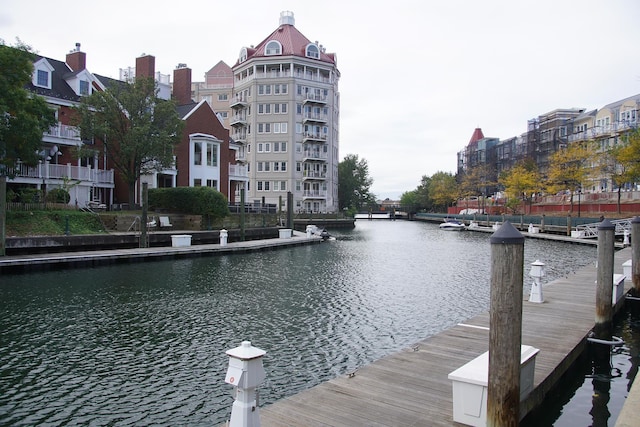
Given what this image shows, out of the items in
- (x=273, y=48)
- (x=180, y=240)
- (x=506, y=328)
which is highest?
(x=273, y=48)

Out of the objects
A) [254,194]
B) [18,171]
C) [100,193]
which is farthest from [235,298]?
[254,194]

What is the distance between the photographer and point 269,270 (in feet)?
79.3

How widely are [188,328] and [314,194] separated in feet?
220

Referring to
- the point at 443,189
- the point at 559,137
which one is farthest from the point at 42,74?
the point at 443,189

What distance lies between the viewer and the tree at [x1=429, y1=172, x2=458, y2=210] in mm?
111825

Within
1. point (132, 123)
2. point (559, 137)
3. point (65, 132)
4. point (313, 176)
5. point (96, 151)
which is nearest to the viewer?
point (96, 151)

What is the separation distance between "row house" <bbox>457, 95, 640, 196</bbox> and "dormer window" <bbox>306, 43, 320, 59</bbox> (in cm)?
3716

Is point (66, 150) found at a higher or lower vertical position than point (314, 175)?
lower

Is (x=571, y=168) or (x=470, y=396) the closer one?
(x=470, y=396)

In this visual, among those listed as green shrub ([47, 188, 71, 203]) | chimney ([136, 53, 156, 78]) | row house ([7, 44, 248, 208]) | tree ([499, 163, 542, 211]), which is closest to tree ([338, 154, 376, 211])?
tree ([499, 163, 542, 211])

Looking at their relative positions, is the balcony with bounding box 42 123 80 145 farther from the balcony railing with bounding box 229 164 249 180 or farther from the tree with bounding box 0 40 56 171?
the balcony railing with bounding box 229 164 249 180

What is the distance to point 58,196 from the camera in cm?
3130

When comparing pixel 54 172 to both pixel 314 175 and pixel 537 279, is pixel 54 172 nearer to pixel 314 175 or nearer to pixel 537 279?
pixel 537 279

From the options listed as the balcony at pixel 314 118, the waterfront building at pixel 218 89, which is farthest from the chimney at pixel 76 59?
the waterfront building at pixel 218 89
